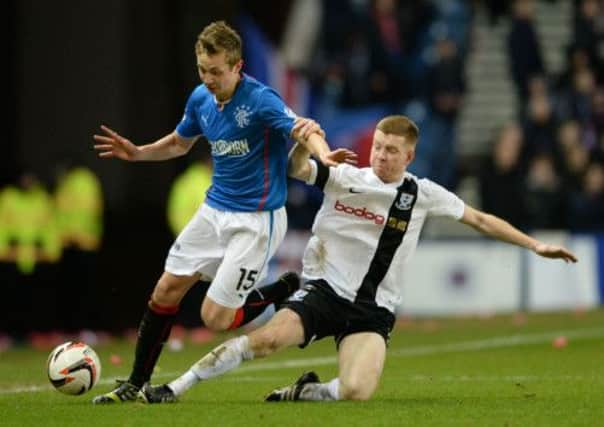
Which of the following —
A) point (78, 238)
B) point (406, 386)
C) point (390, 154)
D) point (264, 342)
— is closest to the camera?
point (264, 342)

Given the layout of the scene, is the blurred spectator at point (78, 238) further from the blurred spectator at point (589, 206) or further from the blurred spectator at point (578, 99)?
the blurred spectator at point (578, 99)

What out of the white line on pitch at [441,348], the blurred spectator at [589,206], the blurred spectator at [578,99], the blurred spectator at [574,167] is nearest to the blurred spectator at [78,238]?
the white line on pitch at [441,348]

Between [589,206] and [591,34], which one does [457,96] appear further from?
[591,34]

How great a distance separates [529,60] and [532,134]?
197cm

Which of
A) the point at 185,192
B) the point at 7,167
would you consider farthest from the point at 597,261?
the point at 7,167

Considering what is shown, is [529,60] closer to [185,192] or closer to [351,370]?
[185,192]

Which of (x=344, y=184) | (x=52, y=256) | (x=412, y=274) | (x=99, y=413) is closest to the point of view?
(x=99, y=413)

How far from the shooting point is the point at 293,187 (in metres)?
20.6

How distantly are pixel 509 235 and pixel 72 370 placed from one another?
2.65m

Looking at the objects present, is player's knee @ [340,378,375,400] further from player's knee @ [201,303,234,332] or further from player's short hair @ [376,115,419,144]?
player's short hair @ [376,115,419,144]

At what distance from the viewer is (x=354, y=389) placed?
9.16m

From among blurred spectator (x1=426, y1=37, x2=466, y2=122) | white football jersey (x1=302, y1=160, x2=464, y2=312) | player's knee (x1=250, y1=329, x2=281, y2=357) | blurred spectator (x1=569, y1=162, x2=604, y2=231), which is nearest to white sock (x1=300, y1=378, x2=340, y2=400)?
player's knee (x1=250, y1=329, x2=281, y2=357)

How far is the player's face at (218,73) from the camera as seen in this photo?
901cm

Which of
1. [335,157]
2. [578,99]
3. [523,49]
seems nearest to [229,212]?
[335,157]
